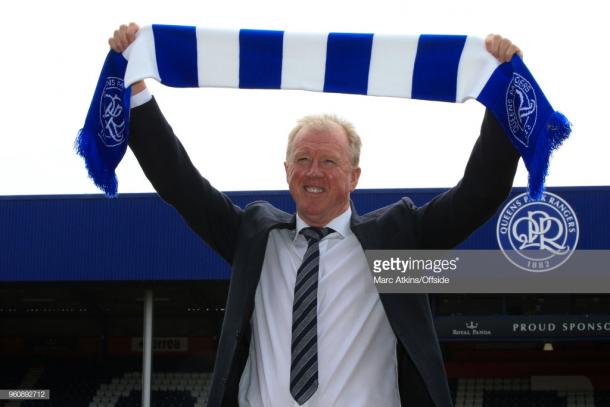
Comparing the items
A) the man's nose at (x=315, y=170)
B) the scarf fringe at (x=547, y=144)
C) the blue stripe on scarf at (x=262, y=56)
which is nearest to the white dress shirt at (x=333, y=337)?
the man's nose at (x=315, y=170)

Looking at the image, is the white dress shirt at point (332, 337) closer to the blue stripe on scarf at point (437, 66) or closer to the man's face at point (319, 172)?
the man's face at point (319, 172)

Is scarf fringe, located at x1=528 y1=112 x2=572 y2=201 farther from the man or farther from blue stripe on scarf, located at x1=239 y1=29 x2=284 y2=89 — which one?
blue stripe on scarf, located at x1=239 y1=29 x2=284 y2=89

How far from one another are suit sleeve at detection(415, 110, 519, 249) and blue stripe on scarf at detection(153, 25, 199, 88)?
1209 millimetres

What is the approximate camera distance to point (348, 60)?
3.91m

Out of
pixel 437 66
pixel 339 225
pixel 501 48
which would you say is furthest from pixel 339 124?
pixel 501 48

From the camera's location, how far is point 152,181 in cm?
354

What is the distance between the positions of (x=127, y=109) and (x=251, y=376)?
1082mm

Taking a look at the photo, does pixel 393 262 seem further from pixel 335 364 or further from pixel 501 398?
pixel 501 398

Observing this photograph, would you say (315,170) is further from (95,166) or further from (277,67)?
(95,166)

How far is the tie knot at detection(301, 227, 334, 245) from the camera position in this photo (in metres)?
3.52

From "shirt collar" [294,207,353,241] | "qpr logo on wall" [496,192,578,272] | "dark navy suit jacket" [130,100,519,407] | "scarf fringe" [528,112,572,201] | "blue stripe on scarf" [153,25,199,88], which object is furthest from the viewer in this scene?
"qpr logo on wall" [496,192,578,272]

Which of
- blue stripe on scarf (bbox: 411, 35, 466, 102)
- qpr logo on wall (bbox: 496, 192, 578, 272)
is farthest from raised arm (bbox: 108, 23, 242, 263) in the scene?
qpr logo on wall (bbox: 496, 192, 578, 272)

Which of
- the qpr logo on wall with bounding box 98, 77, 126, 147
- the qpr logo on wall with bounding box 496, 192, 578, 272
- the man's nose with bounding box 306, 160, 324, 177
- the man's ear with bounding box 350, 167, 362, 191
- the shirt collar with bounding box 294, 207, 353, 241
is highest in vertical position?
the qpr logo on wall with bounding box 496, 192, 578, 272

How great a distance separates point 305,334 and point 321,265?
28 centimetres
